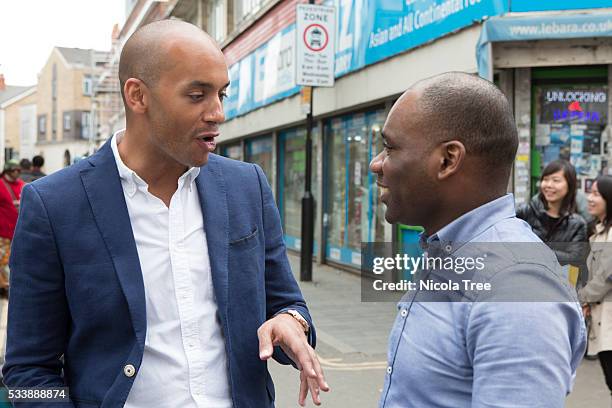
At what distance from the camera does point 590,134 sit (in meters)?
7.71

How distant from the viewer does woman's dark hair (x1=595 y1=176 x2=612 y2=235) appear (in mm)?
5168

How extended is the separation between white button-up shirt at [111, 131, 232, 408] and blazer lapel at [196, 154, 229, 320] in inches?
1.3

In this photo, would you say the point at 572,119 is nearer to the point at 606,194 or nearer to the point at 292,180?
the point at 606,194

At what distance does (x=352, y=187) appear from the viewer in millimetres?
11812

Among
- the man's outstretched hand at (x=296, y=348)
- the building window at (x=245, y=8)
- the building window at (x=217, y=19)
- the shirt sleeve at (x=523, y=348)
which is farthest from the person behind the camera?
the building window at (x=217, y=19)

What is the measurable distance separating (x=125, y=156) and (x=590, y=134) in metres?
6.84

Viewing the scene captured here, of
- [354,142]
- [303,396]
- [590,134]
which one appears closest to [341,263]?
[354,142]

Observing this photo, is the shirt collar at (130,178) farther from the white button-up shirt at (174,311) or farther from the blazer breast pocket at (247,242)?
the blazer breast pocket at (247,242)

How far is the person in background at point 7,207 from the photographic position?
884cm

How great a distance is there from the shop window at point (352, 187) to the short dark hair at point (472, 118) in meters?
8.90

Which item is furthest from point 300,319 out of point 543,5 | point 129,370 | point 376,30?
point 376,30

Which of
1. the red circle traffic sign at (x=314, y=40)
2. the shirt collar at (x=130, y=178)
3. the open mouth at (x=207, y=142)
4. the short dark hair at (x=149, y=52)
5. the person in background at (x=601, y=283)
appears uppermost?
the red circle traffic sign at (x=314, y=40)

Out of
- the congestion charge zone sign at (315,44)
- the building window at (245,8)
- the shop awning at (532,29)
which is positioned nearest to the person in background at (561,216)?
the shop awning at (532,29)

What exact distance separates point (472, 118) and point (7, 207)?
848cm
